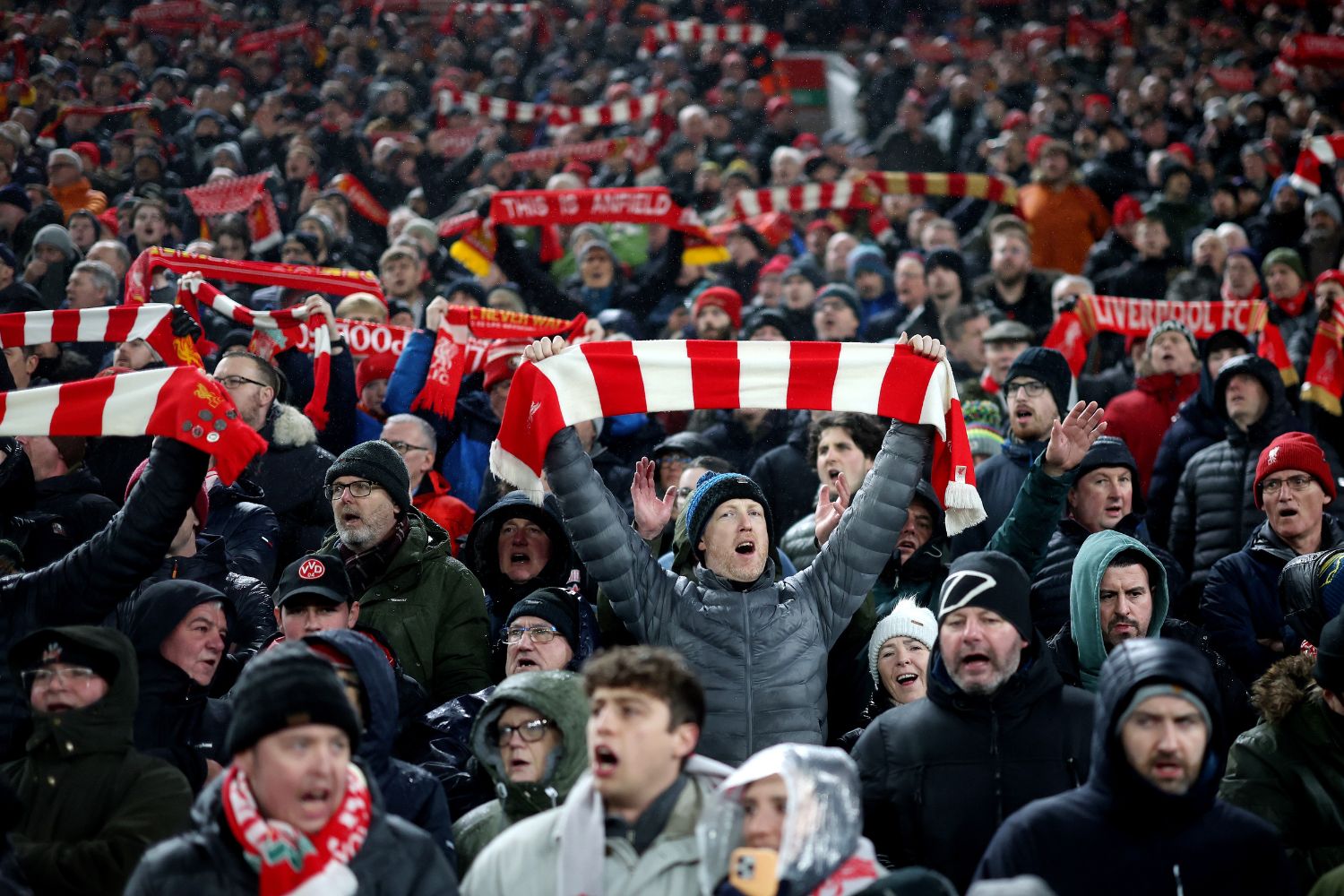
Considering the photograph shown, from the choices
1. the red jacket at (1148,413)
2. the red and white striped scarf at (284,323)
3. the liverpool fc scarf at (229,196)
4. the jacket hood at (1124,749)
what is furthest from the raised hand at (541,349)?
the liverpool fc scarf at (229,196)

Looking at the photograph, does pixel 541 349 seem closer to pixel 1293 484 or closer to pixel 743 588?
pixel 743 588

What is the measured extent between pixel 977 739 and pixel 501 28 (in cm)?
1744

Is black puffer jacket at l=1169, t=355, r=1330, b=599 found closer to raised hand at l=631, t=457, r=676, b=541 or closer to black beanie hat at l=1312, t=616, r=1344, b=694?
black beanie hat at l=1312, t=616, r=1344, b=694

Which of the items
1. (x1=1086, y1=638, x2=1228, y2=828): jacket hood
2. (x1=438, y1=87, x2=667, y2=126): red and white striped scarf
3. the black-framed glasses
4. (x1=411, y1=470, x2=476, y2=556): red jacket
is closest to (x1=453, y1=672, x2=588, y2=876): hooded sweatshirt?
(x1=1086, y1=638, x2=1228, y2=828): jacket hood

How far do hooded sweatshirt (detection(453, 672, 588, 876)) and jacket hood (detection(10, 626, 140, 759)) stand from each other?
0.94m

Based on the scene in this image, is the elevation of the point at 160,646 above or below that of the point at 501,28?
below

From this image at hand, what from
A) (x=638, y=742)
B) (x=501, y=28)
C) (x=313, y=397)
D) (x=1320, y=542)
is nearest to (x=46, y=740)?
(x=638, y=742)

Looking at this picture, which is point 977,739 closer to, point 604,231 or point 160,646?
point 160,646

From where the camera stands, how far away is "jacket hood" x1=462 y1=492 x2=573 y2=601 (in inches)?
239

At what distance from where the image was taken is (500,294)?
9.73m

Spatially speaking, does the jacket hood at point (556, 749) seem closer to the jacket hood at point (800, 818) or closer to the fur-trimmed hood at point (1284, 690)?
the jacket hood at point (800, 818)

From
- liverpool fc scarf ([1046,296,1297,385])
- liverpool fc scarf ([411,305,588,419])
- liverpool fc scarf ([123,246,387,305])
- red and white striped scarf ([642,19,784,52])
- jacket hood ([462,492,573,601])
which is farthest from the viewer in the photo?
red and white striped scarf ([642,19,784,52])

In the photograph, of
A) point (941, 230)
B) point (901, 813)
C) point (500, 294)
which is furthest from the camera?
point (941, 230)

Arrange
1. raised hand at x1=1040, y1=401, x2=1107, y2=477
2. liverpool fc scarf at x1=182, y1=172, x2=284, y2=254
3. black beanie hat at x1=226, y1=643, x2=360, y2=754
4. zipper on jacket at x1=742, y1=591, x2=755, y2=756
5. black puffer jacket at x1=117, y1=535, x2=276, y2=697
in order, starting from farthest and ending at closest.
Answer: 1. liverpool fc scarf at x1=182, y1=172, x2=284, y2=254
2. raised hand at x1=1040, y1=401, x2=1107, y2=477
3. black puffer jacket at x1=117, y1=535, x2=276, y2=697
4. zipper on jacket at x1=742, y1=591, x2=755, y2=756
5. black beanie hat at x1=226, y1=643, x2=360, y2=754
